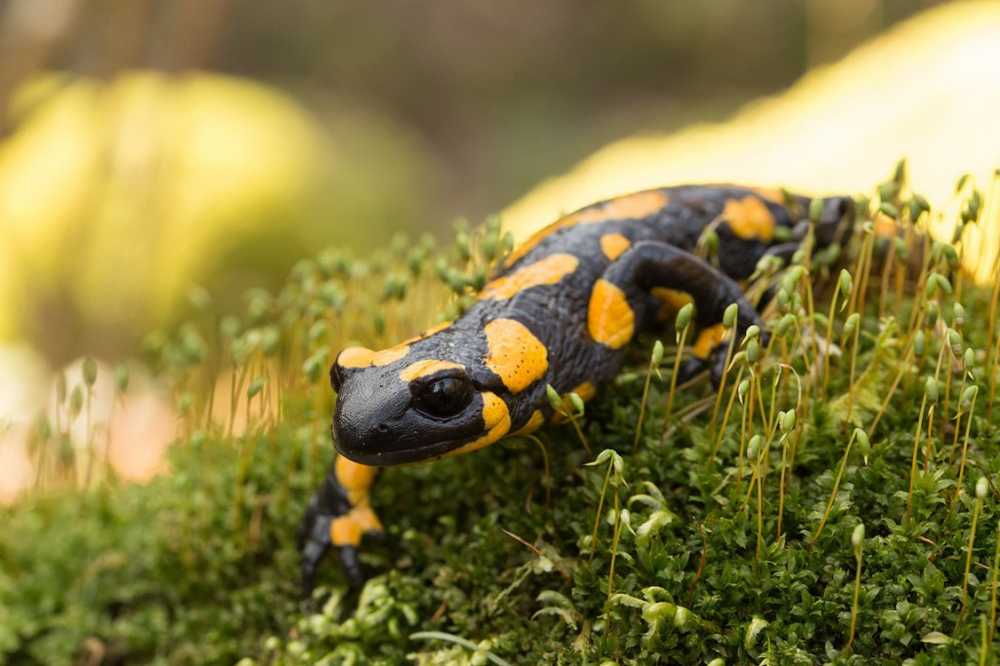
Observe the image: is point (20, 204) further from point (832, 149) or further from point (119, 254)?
point (832, 149)

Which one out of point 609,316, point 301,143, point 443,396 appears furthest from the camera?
point 301,143

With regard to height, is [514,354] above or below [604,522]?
above

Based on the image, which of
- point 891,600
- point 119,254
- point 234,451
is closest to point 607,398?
point 891,600

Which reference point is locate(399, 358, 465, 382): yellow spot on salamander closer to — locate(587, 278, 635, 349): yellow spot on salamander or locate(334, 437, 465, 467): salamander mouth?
locate(334, 437, 465, 467): salamander mouth

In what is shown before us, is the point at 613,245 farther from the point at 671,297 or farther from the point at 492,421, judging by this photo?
the point at 492,421

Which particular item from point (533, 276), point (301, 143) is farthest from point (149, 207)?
point (533, 276)

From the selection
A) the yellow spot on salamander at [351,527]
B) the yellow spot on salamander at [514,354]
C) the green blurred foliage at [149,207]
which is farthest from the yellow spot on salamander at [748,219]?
the green blurred foliage at [149,207]
